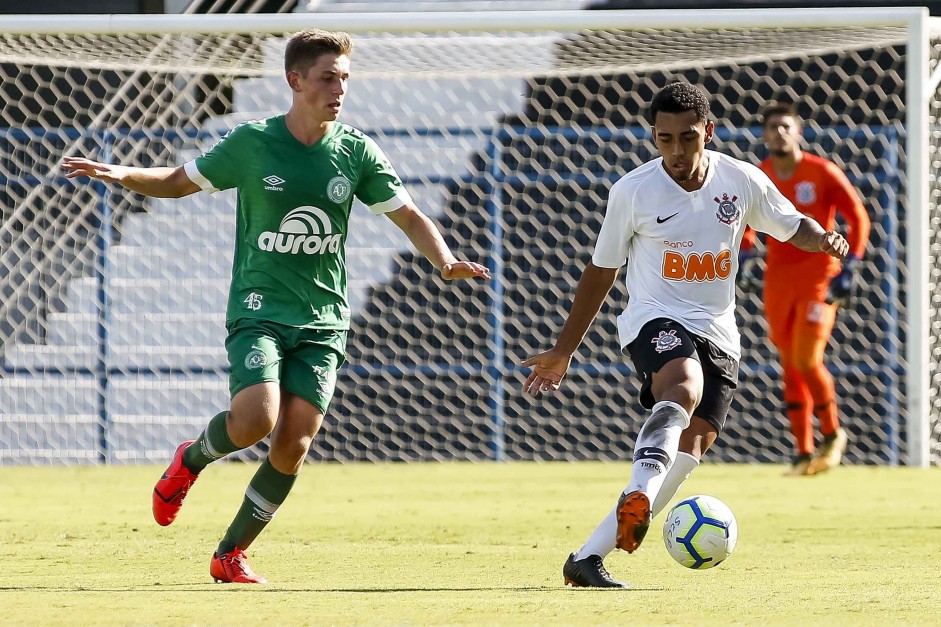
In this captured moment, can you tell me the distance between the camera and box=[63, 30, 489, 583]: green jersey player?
15.5ft

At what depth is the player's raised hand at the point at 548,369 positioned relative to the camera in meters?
4.74

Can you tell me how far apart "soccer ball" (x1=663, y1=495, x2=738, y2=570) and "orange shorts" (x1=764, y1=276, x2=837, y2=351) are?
437 centimetres

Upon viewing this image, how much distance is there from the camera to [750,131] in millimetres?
11414

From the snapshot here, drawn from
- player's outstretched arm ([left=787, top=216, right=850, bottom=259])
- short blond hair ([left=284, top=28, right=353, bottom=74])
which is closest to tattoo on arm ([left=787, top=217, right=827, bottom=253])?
player's outstretched arm ([left=787, top=216, right=850, bottom=259])

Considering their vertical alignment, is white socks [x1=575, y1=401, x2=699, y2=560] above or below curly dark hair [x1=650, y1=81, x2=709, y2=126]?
below

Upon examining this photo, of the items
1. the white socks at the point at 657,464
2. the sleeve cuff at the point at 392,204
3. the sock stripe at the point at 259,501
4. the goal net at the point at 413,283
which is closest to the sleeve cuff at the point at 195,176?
the sleeve cuff at the point at 392,204

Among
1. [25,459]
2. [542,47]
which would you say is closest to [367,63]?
[542,47]

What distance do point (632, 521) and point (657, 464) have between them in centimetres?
30

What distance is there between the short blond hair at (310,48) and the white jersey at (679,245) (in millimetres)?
1018

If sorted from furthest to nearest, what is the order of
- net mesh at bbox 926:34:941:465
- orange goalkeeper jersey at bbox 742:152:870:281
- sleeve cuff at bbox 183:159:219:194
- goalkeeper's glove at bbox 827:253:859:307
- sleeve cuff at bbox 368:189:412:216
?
net mesh at bbox 926:34:941:465
orange goalkeeper jersey at bbox 742:152:870:281
goalkeeper's glove at bbox 827:253:859:307
sleeve cuff at bbox 368:189:412:216
sleeve cuff at bbox 183:159:219:194

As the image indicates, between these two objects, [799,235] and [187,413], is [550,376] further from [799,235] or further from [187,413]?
[187,413]

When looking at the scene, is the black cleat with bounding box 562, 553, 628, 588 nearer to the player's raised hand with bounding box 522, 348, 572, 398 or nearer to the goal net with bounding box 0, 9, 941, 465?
the player's raised hand with bounding box 522, 348, 572, 398

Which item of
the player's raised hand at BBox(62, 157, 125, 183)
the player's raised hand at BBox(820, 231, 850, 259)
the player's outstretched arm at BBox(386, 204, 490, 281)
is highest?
the player's raised hand at BBox(62, 157, 125, 183)

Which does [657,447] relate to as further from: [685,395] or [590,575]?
[590,575]
